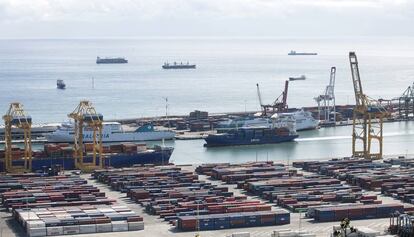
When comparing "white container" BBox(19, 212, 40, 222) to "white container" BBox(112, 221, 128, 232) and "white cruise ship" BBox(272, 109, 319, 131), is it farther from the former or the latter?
"white cruise ship" BBox(272, 109, 319, 131)

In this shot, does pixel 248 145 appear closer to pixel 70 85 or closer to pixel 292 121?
pixel 292 121

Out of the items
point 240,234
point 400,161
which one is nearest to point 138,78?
point 400,161

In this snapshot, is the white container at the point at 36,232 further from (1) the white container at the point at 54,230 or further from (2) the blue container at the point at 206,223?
(2) the blue container at the point at 206,223

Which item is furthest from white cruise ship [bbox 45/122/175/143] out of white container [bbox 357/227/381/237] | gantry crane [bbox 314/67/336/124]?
white container [bbox 357/227/381/237]

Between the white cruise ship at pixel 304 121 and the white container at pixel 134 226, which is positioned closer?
the white container at pixel 134 226

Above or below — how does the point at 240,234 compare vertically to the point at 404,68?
below

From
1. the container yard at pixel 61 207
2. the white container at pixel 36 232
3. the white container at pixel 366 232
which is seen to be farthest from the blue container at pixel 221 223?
the white container at pixel 36 232

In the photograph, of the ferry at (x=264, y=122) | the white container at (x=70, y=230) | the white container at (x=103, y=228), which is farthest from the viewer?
the ferry at (x=264, y=122)
